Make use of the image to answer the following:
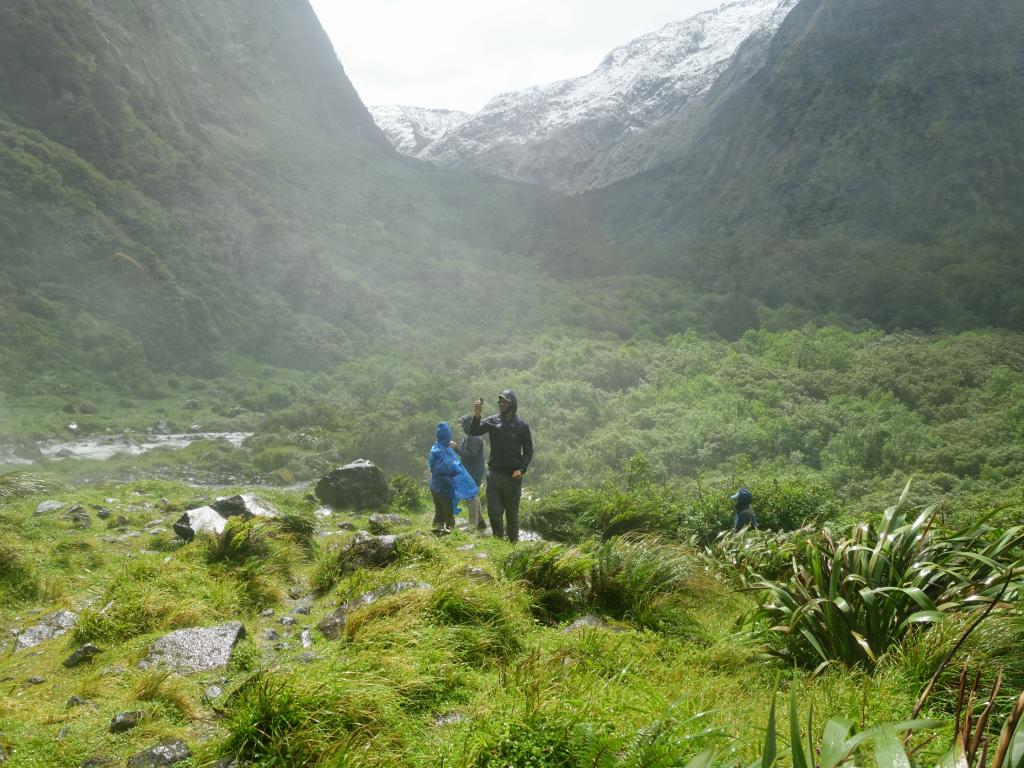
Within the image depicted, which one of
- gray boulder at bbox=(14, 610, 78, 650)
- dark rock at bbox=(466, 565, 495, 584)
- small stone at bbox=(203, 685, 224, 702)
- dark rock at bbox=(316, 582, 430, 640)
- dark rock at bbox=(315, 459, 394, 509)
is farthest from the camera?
dark rock at bbox=(315, 459, 394, 509)

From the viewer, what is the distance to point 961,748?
1939 millimetres

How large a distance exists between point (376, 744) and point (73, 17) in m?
60.7

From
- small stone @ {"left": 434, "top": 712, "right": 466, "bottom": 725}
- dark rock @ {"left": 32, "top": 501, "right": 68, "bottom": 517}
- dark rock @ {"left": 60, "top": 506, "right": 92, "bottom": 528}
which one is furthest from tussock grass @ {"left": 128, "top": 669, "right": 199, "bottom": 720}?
dark rock @ {"left": 32, "top": 501, "right": 68, "bottom": 517}

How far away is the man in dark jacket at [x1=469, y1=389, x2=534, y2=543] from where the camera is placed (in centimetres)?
805

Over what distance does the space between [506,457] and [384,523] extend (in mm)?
2315

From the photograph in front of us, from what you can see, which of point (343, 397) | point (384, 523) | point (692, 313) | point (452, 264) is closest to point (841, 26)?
point (692, 313)

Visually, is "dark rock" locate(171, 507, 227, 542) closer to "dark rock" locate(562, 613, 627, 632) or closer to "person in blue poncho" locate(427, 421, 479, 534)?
"person in blue poncho" locate(427, 421, 479, 534)

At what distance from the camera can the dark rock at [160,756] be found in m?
3.19

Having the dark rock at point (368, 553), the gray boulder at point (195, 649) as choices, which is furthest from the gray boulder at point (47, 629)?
the dark rock at point (368, 553)

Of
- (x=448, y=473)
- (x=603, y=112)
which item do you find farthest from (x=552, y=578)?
(x=603, y=112)

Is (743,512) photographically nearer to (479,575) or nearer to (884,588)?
(479,575)

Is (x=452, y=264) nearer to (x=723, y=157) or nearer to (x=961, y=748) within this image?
(x=723, y=157)

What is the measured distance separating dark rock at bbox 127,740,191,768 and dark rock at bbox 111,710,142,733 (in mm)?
428

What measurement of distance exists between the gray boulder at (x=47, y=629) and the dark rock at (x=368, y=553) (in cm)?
231
